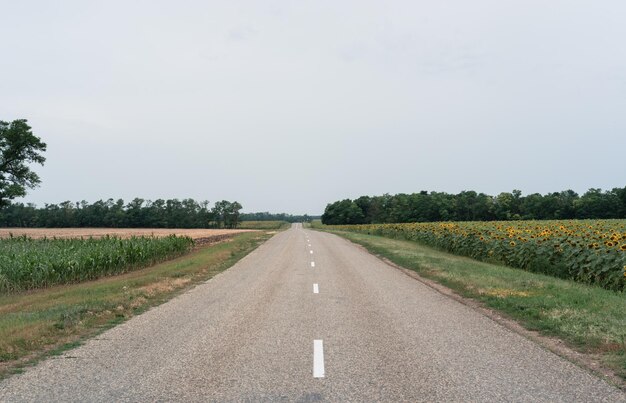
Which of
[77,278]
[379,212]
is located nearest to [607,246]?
[77,278]

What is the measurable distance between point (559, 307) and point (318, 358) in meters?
6.36

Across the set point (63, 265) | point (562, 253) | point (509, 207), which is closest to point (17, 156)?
point (63, 265)

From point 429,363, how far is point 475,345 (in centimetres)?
143

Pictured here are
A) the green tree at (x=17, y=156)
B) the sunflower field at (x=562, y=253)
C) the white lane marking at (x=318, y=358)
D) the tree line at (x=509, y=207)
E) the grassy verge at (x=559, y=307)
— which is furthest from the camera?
the tree line at (x=509, y=207)

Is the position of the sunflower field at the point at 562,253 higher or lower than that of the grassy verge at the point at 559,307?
higher

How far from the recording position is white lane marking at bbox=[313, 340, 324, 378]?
6.10 metres

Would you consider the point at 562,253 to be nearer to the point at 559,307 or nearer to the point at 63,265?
the point at 559,307

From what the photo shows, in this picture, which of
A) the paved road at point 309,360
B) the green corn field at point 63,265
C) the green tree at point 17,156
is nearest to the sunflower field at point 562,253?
the paved road at point 309,360

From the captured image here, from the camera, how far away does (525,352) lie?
7.16 m

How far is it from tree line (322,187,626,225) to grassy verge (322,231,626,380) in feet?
252

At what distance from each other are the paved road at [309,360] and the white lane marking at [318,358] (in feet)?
0.05

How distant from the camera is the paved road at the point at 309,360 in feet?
17.7

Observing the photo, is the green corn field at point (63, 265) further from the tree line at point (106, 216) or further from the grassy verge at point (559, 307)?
the tree line at point (106, 216)

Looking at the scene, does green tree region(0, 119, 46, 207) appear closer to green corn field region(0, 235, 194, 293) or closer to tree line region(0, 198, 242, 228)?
green corn field region(0, 235, 194, 293)
